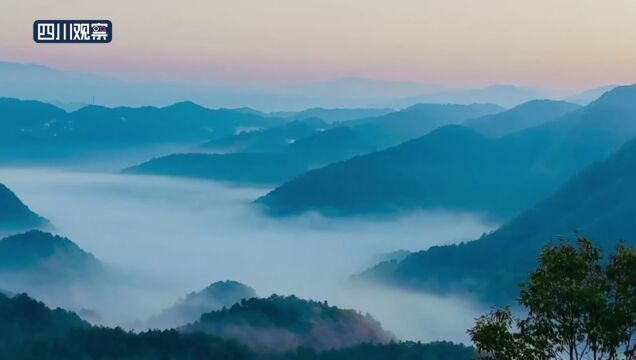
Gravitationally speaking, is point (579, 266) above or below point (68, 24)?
below

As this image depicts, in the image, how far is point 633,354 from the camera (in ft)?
92.1

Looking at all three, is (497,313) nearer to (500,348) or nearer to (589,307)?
(500,348)

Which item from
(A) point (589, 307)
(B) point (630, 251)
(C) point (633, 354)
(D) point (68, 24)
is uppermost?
(D) point (68, 24)

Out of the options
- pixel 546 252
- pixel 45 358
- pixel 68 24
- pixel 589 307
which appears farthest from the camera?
pixel 45 358

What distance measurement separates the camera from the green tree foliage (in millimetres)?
27266

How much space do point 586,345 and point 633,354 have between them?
1.69 metres

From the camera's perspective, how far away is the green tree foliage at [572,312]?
2727 cm

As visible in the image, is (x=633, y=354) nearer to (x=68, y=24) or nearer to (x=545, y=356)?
(x=545, y=356)

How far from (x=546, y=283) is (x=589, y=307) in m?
1.98

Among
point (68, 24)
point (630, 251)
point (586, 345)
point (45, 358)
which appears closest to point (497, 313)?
point (586, 345)

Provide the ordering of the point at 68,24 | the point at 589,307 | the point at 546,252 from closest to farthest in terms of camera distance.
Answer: the point at 589,307, the point at 546,252, the point at 68,24

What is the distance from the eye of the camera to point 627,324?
27312 millimetres

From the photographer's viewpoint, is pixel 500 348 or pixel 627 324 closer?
pixel 627 324

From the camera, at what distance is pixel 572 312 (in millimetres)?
27828
